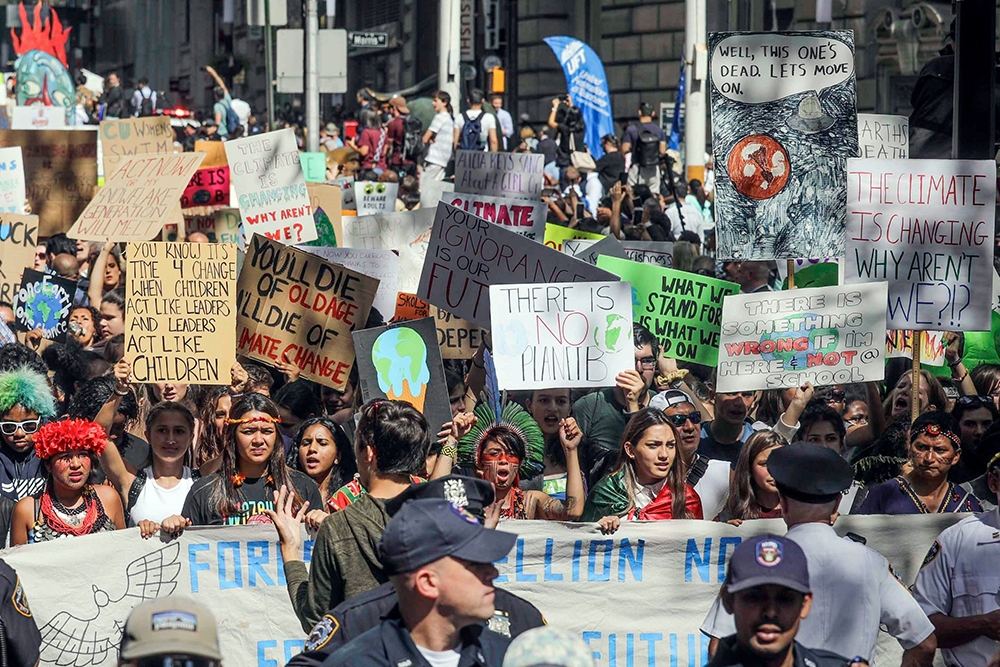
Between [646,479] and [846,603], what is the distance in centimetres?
180

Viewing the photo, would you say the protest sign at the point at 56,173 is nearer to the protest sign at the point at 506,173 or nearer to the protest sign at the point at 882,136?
the protest sign at the point at 506,173

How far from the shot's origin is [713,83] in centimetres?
800

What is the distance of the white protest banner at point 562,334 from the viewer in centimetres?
708

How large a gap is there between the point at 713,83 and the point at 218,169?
6.02 m

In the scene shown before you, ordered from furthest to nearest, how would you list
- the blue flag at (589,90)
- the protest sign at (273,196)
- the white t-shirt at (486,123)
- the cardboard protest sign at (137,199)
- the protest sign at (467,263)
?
1. the blue flag at (589,90)
2. the white t-shirt at (486,123)
3. the protest sign at (273,196)
4. the cardboard protest sign at (137,199)
5. the protest sign at (467,263)

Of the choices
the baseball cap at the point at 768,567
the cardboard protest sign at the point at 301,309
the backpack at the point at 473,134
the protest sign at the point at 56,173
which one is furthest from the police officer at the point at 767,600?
the backpack at the point at 473,134

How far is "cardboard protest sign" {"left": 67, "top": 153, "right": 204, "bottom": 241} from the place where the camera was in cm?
1057

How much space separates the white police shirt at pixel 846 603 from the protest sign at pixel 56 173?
957cm

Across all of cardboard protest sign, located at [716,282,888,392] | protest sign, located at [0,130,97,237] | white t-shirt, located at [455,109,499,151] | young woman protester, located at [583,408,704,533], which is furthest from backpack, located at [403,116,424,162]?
young woman protester, located at [583,408,704,533]

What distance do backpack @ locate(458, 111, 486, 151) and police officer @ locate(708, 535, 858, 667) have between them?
17609 mm

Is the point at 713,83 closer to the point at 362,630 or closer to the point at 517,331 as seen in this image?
the point at 517,331

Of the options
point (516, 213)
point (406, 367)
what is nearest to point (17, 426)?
point (406, 367)

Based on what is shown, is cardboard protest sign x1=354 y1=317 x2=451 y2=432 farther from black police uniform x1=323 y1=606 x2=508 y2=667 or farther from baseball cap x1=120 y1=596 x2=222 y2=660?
baseball cap x1=120 y1=596 x2=222 y2=660

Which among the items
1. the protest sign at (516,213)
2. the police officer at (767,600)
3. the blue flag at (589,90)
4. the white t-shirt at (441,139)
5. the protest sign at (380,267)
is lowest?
the police officer at (767,600)
